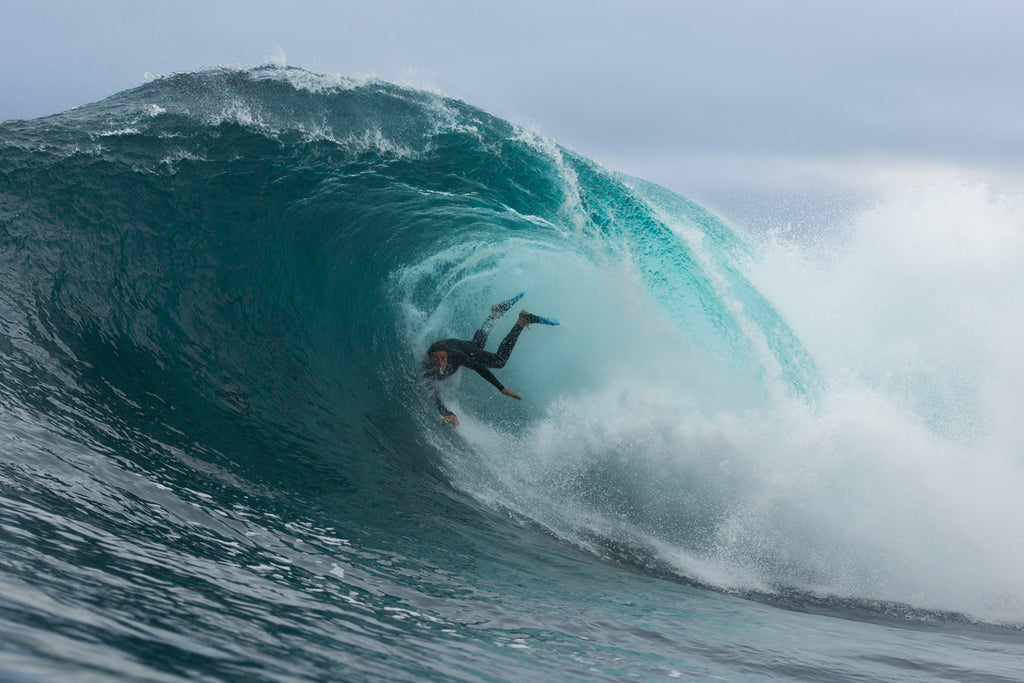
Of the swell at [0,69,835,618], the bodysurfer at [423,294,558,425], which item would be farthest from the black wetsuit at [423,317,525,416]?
the swell at [0,69,835,618]

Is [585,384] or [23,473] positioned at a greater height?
[585,384]

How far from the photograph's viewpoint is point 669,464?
24.2 ft

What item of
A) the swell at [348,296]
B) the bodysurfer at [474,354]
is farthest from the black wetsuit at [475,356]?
the swell at [348,296]

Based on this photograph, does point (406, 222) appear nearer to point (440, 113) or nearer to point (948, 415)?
point (440, 113)

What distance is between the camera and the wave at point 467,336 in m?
6.41

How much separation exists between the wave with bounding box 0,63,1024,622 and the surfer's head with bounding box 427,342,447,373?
39 centimetres

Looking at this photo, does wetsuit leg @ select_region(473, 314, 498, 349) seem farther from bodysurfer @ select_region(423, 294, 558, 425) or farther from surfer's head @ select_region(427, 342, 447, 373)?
surfer's head @ select_region(427, 342, 447, 373)

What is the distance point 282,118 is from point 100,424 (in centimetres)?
582

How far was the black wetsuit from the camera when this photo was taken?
7.98 meters

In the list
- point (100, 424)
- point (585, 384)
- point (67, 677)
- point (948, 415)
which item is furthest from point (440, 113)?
point (67, 677)

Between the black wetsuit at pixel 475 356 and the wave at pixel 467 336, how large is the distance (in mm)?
306

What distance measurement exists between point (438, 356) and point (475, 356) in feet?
1.37

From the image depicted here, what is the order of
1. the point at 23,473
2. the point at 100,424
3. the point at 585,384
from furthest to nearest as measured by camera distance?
the point at 585,384 < the point at 100,424 < the point at 23,473

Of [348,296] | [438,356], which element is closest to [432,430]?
[438,356]
